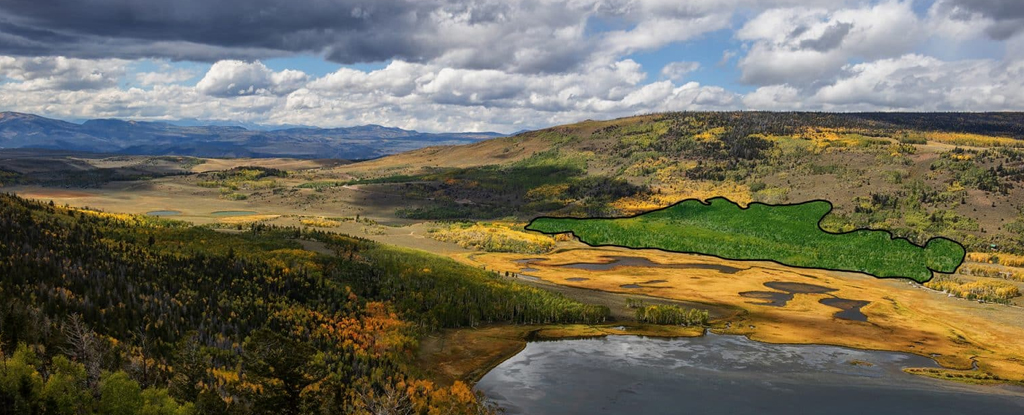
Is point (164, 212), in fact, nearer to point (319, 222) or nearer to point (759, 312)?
point (319, 222)

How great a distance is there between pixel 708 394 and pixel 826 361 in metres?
15.1

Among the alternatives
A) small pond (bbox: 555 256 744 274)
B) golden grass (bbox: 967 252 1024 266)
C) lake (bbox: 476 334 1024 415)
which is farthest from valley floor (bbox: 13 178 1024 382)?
golden grass (bbox: 967 252 1024 266)

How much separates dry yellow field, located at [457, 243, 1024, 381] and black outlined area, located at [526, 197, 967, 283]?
2.50 m

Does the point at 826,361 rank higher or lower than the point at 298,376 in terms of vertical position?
lower

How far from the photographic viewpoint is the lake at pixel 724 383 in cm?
4872

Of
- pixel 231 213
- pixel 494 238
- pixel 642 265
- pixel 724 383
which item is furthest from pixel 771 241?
pixel 231 213

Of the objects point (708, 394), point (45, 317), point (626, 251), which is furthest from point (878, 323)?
point (45, 317)

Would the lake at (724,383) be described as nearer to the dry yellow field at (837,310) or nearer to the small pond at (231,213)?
the dry yellow field at (837,310)

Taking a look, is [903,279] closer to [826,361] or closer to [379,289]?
[826,361]

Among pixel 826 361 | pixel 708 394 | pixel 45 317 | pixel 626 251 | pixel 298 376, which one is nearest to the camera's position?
pixel 298 376

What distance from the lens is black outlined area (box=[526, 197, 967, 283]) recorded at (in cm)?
10506

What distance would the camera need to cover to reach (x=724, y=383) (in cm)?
5375

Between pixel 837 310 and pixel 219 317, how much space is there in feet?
220

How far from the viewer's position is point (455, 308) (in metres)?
74.4
